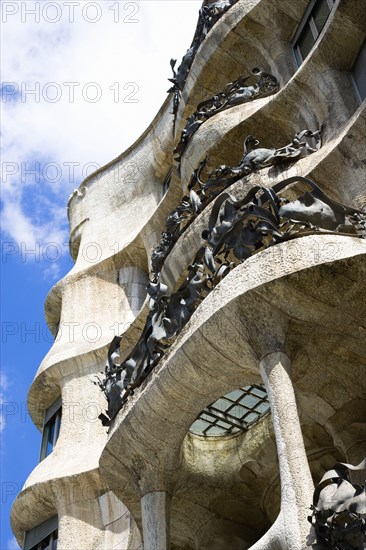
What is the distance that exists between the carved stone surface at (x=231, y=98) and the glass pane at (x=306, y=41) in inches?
30.8

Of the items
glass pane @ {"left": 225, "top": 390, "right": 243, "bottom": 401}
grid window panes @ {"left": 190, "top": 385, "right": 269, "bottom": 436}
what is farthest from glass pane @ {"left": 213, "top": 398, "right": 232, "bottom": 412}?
glass pane @ {"left": 225, "top": 390, "right": 243, "bottom": 401}

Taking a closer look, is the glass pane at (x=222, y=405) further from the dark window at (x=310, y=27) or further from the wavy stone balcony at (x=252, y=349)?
the dark window at (x=310, y=27)

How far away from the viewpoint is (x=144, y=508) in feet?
36.3

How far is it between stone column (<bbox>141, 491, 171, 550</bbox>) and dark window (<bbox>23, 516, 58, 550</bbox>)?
15.2 ft

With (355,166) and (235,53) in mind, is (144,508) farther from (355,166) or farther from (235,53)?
(235,53)

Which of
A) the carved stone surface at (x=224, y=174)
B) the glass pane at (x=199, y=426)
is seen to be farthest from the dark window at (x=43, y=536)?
the carved stone surface at (x=224, y=174)

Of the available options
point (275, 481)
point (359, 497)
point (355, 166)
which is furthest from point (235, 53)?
point (359, 497)

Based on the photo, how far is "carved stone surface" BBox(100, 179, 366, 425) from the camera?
1009cm

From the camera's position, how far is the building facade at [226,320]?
958cm

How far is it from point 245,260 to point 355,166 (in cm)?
309

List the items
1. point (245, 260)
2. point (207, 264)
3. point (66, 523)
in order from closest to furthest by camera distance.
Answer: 1. point (245, 260)
2. point (207, 264)
3. point (66, 523)

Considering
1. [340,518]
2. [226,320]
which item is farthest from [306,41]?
[340,518]

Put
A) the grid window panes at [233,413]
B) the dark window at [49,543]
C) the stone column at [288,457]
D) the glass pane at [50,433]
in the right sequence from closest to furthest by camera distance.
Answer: the stone column at [288,457]
the grid window panes at [233,413]
the dark window at [49,543]
the glass pane at [50,433]

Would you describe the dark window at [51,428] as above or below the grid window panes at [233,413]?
above
